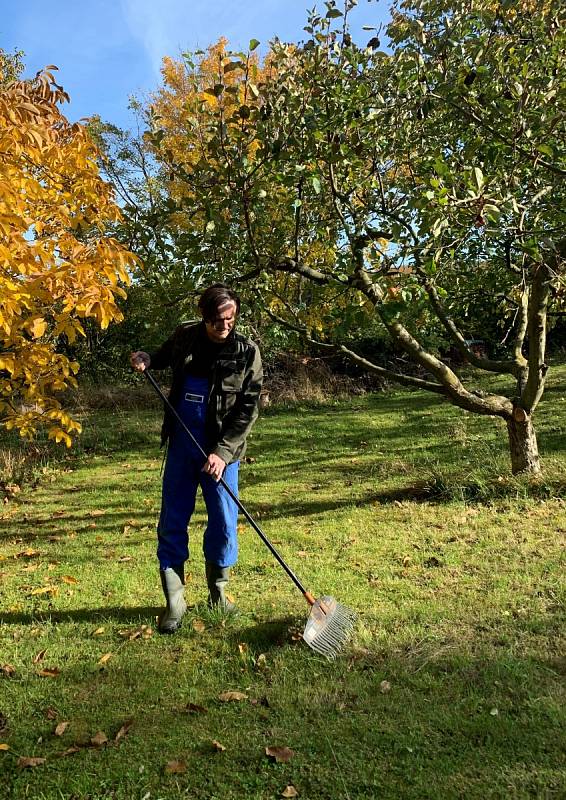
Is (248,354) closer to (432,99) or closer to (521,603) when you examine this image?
(521,603)

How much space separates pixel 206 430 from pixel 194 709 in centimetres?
141

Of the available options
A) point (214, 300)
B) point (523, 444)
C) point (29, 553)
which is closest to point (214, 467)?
point (214, 300)

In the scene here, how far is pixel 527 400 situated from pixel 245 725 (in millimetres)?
4564

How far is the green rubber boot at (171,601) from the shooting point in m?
3.22

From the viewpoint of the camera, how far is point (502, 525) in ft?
15.4

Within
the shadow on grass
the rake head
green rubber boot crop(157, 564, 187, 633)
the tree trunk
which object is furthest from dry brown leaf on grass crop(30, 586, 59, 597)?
the tree trunk

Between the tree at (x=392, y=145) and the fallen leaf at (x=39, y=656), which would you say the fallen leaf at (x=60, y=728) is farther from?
the tree at (x=392, y=145)

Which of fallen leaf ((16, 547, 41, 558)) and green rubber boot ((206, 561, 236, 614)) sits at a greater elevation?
green rubber boot ((206, 561, 236, 614))

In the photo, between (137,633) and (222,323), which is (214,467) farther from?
(137,633)

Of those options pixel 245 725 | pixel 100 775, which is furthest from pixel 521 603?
pixel 100 775

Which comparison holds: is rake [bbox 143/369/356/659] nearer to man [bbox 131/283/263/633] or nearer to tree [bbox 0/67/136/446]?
man [bbox 131/283/263/633]

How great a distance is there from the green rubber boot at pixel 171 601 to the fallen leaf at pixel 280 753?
1150 mm

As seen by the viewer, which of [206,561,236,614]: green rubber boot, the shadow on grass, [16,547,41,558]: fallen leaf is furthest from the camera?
[16,547,41,558]: fallen leaf

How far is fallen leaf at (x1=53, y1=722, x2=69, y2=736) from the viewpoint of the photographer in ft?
7.81
